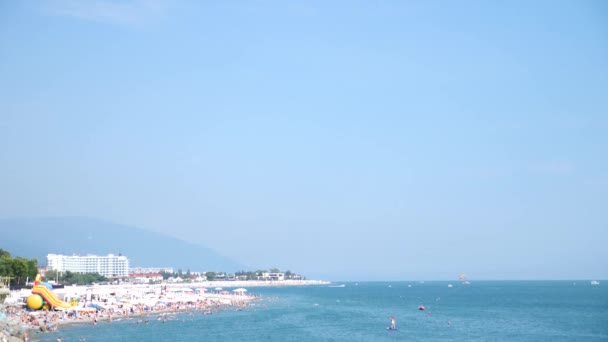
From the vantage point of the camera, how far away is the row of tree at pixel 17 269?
60.6 metres

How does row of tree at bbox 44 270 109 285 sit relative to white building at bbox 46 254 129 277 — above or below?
below

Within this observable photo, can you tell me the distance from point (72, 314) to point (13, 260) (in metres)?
20.2

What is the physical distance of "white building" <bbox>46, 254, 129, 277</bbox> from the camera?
558 feet

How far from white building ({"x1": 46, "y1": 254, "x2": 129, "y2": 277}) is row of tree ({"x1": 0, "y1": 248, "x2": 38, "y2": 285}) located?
105 meters

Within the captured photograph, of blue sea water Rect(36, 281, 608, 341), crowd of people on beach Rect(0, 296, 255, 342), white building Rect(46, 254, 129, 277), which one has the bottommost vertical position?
blue sea water Rect(36, 281, 608, 341)

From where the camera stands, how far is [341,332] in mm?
41750

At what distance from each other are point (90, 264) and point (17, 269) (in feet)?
387

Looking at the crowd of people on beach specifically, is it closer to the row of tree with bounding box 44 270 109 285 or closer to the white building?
the row of tree with bounding box 44 270 109 285

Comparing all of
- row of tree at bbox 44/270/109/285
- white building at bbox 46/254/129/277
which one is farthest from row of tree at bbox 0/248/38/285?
white building at bbox 46/254/129/277

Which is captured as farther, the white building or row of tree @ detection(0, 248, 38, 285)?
the white building

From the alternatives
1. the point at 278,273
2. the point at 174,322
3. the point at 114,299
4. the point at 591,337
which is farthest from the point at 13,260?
the point at 278,273

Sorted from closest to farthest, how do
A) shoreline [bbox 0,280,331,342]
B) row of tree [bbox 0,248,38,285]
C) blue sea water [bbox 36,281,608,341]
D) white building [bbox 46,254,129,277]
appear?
shoreline [bbox 0,280,331,342], blue sea water [bbox 36,281,608,341], row of tree [bbox 0,248,38,285], white building [bbox 46,254,129,277]

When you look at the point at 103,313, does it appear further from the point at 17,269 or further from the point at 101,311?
the point at 17,269

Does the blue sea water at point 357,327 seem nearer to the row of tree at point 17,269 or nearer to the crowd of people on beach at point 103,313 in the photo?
the crowd of people on beach at point 103,313
